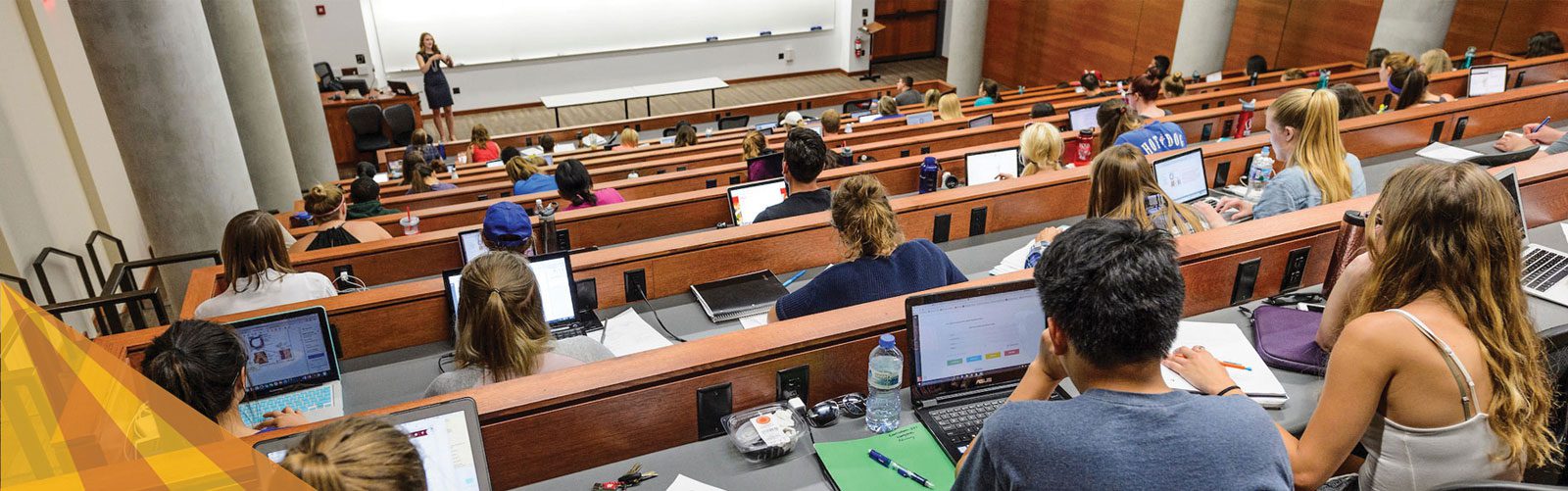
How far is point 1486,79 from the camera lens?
21.2ft

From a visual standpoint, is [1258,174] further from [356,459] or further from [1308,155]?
[356,459]

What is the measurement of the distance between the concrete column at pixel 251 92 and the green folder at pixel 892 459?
741cm

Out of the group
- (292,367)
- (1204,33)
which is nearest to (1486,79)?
(1204,33)

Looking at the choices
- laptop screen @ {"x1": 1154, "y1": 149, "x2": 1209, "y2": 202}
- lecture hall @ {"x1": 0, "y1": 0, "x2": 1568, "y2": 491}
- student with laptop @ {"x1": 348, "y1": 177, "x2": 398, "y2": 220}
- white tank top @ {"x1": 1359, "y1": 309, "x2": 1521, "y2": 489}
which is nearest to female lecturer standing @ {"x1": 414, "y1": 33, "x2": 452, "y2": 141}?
lecture hall @ {"x1": 0, "y1": 0, "x2": 1568, "y2": 491}

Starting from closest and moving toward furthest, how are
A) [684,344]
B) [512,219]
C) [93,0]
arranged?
[684,344] → [512,219] → [93,0]

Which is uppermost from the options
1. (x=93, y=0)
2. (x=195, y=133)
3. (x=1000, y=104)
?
(x=93, y=0)

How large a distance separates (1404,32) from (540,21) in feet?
37.3

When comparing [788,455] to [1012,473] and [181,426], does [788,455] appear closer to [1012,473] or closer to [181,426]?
[1012,473]

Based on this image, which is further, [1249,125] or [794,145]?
[1249,125]

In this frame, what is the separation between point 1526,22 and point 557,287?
398 inches

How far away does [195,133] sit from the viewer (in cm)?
495

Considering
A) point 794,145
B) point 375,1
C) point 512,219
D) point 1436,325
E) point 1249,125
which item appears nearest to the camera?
point 1436,325

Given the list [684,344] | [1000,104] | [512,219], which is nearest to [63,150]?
[512,219]

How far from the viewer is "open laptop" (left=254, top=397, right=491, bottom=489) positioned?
1.82 metres
